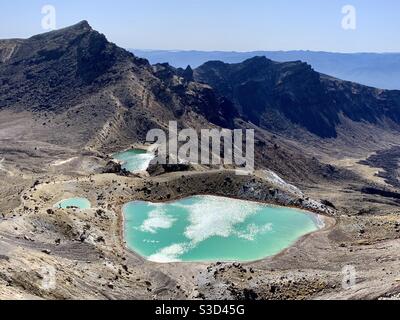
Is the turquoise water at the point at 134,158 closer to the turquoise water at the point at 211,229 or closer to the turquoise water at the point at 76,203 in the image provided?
the turquoise water at the point at 76,203

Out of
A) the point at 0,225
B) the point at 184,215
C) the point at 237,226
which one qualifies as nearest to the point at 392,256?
the point at 237,226

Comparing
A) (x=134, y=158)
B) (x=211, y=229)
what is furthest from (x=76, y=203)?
(x=134, y=158)

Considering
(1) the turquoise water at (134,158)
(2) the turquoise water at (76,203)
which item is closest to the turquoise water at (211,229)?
(2) the turquoise water at (76,203)

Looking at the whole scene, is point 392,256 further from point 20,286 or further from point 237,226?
point 20,286

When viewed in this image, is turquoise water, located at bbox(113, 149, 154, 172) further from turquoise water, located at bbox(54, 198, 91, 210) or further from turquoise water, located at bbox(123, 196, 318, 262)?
turquoise water, located at bbox(123, 196, 318, 262)

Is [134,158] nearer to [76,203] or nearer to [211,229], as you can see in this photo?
[76,203]

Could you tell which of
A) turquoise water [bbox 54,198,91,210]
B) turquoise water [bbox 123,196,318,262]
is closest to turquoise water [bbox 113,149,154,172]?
turquoise water [bbox 54,198,91,210]
